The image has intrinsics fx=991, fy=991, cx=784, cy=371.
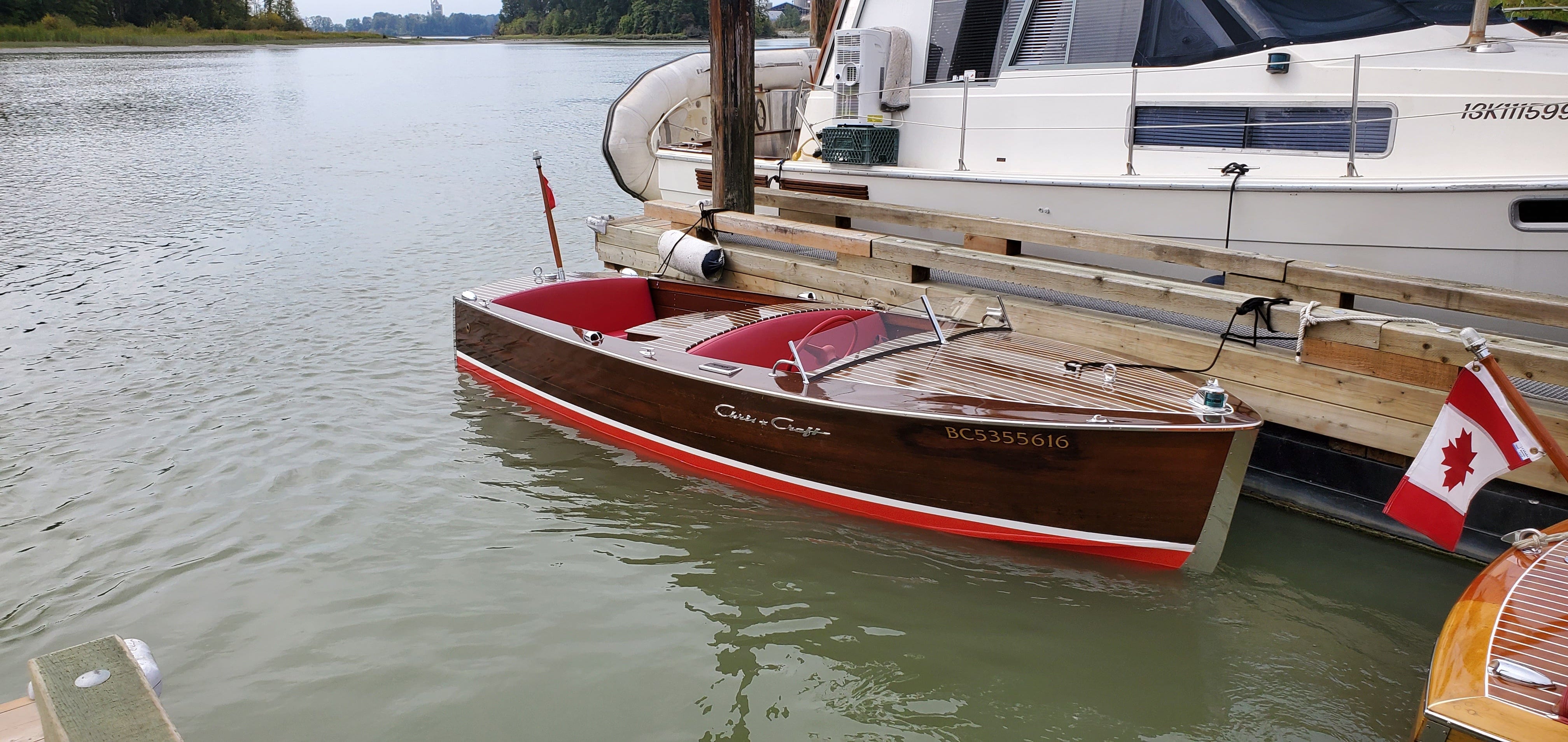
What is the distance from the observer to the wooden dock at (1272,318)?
15.6ft

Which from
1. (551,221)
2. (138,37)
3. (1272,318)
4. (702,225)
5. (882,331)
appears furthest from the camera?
(138,37)

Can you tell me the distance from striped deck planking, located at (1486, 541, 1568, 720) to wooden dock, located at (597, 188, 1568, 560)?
4.39ft

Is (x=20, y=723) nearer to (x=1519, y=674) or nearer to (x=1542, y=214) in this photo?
(x=1519, y=674)

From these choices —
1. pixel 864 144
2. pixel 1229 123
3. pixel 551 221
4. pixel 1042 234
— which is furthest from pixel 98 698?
pixel 864 144

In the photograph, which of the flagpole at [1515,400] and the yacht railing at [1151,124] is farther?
the yacht railing at [1151,124]

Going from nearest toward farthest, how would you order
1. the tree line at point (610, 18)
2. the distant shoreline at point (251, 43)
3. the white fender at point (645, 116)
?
the white fender at point (645, 116)
the distant shoreline at point (251, 43)
the tree line at point (610, 18)

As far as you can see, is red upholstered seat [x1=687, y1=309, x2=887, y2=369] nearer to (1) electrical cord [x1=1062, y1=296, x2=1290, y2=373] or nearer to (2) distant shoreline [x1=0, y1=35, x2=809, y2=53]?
(1) electrical cord [x1=1062, y1=296, x2=1290, y2=373]

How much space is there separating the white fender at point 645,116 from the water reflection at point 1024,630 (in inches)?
236

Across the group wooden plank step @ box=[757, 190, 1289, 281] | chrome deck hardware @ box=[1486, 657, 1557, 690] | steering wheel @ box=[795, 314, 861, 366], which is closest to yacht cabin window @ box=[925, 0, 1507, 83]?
wooden plank step @ box=[757, 190, 1289, 281]

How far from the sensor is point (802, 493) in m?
5.66

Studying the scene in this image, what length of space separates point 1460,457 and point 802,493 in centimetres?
313

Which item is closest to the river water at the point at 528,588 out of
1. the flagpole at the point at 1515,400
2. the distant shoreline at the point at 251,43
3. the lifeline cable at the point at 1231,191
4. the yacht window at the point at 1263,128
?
the flagpole at the point at 1515,400

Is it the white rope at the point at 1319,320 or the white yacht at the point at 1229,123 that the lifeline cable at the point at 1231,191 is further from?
the white rope at the point at 1319,320

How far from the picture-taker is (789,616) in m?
4.79
